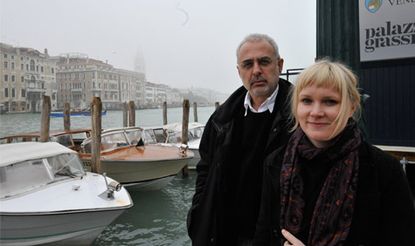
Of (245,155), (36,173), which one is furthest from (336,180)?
(36,173)

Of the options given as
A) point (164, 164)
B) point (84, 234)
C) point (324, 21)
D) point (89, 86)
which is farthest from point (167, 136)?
point (89, 86)

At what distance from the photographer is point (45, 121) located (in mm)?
11625

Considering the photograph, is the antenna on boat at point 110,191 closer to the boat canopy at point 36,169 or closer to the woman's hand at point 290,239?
the boat canopy at point 36,169

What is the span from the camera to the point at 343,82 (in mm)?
1271

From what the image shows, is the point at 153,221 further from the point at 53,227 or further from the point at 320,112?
the point at 320,112

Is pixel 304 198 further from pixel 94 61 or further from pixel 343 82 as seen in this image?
pixel 94 61

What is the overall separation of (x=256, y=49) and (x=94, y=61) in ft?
311

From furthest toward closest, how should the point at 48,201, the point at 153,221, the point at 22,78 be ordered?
1. the point at 22,78
2. the point at 153,221
3. the point at 48,201

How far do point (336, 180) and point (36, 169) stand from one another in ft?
21.0

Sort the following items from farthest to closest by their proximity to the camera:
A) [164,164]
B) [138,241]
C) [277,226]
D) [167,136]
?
[167,136]
[164,164]
[138,241]
[277,226]

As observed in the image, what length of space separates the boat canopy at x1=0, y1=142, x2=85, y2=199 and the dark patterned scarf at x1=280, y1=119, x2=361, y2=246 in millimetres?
5786

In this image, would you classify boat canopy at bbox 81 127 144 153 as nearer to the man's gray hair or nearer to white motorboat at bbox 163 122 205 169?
white motorboat at bbox 163 122 205 169

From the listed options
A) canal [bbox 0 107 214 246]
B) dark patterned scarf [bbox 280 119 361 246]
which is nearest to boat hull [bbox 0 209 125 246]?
canal [bbox 0 107 214 246]

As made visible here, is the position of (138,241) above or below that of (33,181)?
below
